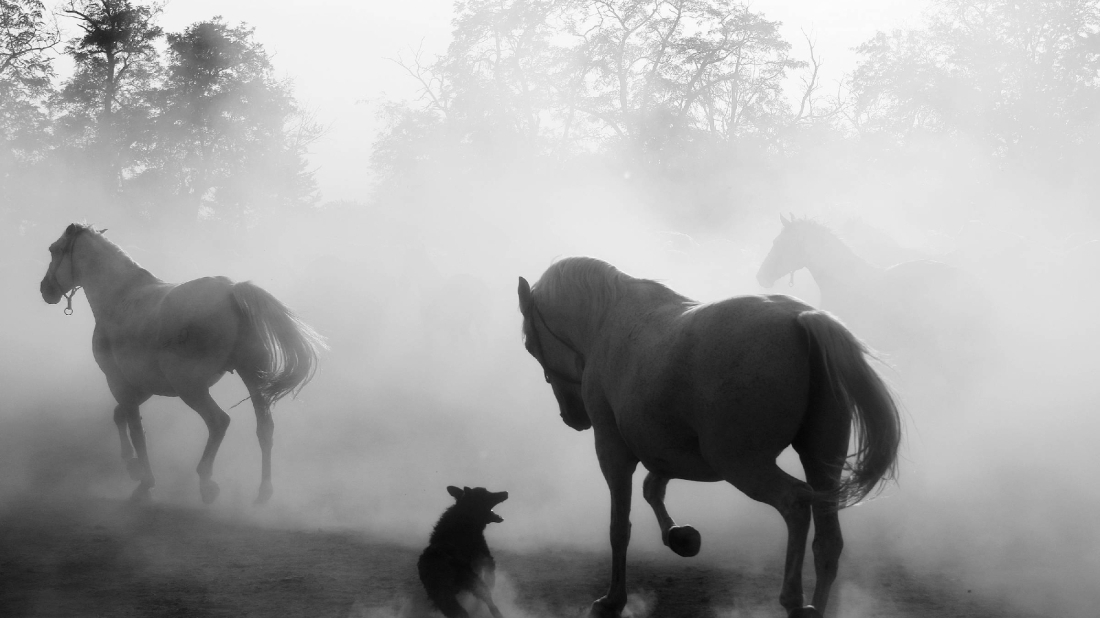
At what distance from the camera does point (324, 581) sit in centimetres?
523

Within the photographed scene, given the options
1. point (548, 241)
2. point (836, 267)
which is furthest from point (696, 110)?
point (836, 267)

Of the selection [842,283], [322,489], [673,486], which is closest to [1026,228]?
[842,283]

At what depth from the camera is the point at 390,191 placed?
82.4ft

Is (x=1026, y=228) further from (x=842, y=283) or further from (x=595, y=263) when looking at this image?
(x=595, y=263)

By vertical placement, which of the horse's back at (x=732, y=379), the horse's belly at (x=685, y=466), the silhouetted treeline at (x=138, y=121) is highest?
the silhouetted treeline at (x=138, y=121)

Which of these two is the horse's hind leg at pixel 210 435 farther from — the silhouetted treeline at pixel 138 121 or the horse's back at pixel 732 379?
the silhouetted treeline at pixel 138 121

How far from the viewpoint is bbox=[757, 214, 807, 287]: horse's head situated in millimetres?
9711

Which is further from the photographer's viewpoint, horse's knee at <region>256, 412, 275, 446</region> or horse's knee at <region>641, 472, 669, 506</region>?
horse's knee at <region>256, 412, 275, 446</region>

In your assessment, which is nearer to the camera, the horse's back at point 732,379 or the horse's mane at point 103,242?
the horse's back at point 732,379

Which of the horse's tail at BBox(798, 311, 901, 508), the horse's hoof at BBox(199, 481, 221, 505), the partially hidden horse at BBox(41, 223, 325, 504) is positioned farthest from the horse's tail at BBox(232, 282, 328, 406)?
the horse's tail at BBox(798, 311, 901, 508)

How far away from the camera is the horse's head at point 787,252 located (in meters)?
9.71

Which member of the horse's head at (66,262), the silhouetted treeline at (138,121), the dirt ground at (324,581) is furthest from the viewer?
the silhouetted treeline at (138,121)

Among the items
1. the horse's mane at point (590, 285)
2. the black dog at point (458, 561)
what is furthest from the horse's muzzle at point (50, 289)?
the horse's mane at point (590, 285)

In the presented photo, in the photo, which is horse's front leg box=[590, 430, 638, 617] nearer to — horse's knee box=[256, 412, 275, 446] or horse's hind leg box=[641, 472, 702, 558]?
horse's hind leg box=[641, 472, 702, 558]
